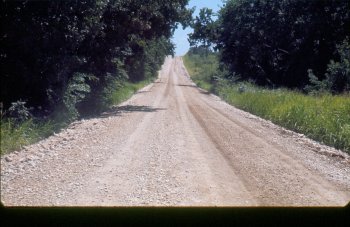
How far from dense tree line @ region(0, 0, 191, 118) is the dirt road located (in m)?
1.50

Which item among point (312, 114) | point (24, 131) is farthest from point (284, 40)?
point (24, 131)

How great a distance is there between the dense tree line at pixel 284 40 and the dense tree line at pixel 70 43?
20.3 ft

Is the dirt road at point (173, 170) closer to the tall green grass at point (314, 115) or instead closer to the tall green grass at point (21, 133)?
the tall green grass at point (21, 133)

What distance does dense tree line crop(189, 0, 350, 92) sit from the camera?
28750mm

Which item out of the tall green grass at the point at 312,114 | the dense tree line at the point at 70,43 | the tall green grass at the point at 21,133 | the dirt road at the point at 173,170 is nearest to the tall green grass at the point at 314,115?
the tall green grass at the point at 312,114

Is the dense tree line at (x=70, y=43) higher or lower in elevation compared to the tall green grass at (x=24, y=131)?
higher

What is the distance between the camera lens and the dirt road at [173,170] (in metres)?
6.02

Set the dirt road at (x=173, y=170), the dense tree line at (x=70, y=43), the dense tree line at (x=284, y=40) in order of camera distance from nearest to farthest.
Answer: the dirt road at (x=173, y=170)
the dense tree line at (x=70, y=43)
the dense tree line at (x=284, y=40)

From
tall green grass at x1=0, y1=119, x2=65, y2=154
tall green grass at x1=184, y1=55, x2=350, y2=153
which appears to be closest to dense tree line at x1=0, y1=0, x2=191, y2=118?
tall green grass at x1=0, y1=119, x2=65, y2=154

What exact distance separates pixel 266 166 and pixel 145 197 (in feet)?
10.5

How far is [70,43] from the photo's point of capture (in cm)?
1352

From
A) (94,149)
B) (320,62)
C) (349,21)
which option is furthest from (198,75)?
(94,149)

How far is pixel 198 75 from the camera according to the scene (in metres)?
37.5

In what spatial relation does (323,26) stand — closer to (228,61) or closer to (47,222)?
(228,61)
